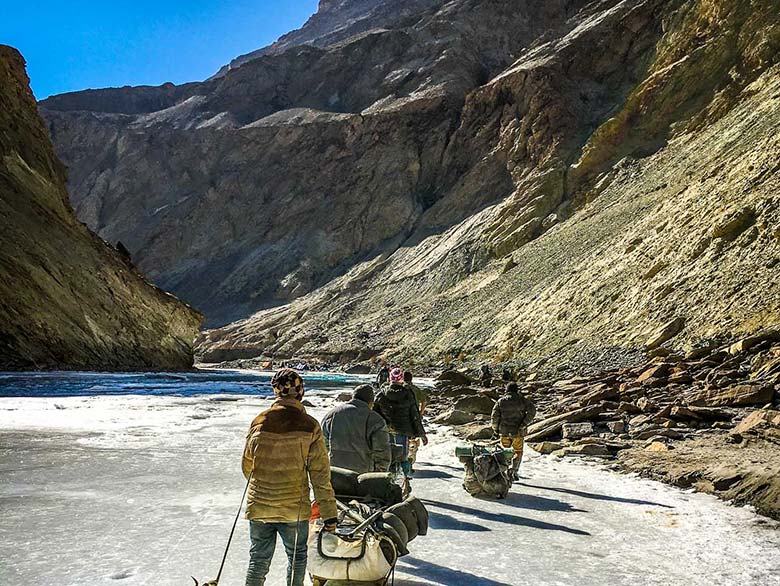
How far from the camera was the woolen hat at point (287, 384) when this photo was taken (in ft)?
12.5

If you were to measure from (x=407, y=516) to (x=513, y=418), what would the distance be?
14.0 ft

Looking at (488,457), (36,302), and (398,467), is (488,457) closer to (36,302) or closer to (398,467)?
(398,467)

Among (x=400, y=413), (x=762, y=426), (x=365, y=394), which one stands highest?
(x=762, y=426)

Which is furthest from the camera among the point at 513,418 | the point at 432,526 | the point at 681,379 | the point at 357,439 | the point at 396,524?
the point at 681,379

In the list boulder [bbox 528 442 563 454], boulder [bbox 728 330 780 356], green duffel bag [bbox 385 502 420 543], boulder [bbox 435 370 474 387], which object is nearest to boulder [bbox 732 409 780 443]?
boulder [bbox 528 442 563 454]

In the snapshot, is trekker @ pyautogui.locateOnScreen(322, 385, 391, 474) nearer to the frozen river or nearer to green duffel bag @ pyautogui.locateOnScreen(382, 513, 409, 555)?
the frozen river

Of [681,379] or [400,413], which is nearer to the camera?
[400,413]

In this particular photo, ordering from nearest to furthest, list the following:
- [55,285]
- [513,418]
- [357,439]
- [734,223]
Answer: [357,439], [513,418], [734,223], [55,285]

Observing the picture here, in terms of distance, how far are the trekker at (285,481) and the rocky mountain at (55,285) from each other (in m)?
24.1

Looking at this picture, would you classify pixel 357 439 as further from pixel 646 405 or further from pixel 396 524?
pixel 646 405

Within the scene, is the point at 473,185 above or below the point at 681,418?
above

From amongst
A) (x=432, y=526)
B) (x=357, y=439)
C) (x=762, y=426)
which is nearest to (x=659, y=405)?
(x=762, y=426)

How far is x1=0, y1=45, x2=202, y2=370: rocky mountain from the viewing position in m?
24.7

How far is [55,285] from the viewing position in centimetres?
2642
